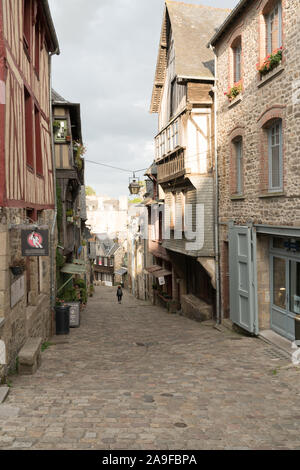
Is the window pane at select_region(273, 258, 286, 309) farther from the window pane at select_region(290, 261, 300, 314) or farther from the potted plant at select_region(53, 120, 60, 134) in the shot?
the potted plant at select_region(53, 120, 60, 134)

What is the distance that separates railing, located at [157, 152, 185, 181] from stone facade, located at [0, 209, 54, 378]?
229 inches

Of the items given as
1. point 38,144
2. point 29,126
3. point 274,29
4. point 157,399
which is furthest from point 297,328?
point 38,144

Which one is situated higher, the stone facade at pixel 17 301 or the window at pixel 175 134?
the window at pixel 175 134

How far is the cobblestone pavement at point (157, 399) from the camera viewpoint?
508 centimetres

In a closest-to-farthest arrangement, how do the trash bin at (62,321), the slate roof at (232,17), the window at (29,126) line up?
the window at (29,126), the slate roof at (232,17), the trash bin at (62,321)

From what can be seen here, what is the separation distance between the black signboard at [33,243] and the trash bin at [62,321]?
5.41 metres

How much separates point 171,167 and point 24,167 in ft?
27.7

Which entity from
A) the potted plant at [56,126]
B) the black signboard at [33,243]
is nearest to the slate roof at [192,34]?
the potted plant at [56,126]

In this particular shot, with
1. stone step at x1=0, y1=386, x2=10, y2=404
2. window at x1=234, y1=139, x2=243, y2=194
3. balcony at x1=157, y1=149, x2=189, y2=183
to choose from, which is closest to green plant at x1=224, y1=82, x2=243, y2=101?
window at x1=234, y1=139, x2=243, y2=194

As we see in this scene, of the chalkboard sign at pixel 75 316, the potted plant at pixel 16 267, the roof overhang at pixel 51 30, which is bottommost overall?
the chalkboard sign at pixel 75 316

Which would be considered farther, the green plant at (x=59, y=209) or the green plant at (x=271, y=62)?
the green plant at (x=59, y=209)

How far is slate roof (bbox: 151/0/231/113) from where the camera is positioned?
14.3 metres

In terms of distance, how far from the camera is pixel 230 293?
1223 cm

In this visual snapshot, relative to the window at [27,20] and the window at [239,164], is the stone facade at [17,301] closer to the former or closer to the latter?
the window at [27,20]
